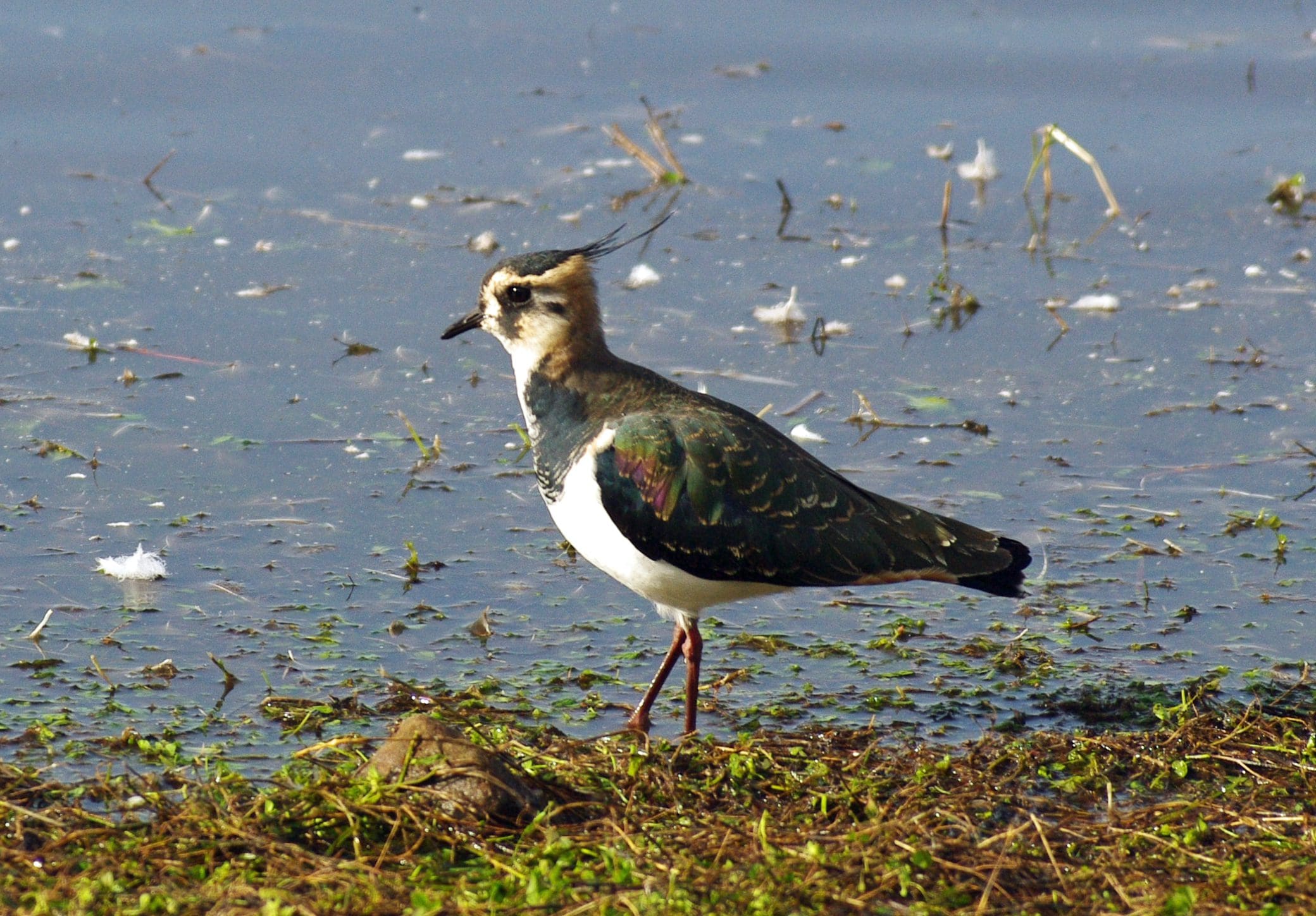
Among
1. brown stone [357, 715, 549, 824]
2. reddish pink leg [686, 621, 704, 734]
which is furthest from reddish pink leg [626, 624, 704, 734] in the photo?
brown stone [357, 715, 549, 824]

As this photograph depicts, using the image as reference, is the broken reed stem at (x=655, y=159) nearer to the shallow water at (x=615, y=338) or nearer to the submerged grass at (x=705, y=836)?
the shallow water at (x=615, y=338)

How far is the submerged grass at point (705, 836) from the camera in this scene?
167 inches

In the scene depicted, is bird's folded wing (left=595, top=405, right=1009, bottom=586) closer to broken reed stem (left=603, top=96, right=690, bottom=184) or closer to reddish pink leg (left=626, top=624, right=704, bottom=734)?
reddish pink leg (left=626, top=624, right=704, bottom=734)

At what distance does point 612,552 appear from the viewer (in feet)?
18.5

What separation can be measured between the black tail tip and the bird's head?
156 cm

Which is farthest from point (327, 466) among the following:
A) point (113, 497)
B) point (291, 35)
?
point (291, 35)

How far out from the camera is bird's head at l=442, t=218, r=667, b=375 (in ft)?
20.0

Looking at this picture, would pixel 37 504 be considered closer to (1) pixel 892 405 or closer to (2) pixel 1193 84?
(1) pixel 892 405

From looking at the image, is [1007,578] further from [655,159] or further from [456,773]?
[655,159]

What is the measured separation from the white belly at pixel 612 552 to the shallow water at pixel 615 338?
403 mm

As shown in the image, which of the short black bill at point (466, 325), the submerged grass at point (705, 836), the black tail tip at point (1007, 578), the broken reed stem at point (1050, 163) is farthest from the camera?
the broken reed stem at point (1050, 163)

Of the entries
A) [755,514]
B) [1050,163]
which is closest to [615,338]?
[755,514]

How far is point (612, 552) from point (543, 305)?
101 centimetres

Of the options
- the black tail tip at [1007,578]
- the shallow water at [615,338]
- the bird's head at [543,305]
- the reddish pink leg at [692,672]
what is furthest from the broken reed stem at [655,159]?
the reddish pink leg at [692,672]
